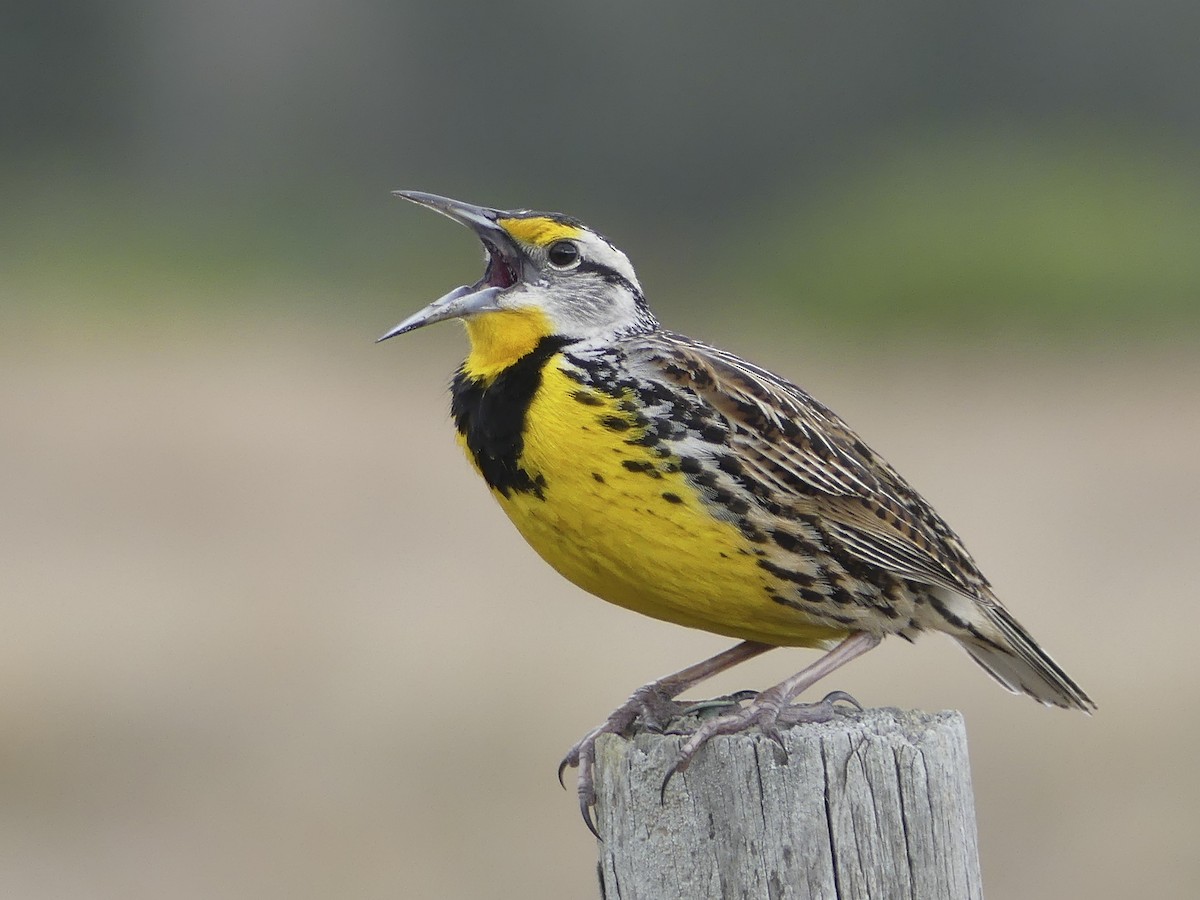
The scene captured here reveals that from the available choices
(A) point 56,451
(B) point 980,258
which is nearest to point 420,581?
(A) point 56,451

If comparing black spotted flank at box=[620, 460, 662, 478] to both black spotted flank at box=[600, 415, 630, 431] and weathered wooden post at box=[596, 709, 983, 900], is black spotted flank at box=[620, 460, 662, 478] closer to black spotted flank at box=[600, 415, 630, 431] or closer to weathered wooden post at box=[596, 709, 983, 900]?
black spotted flank at box=[600, 415, 630, 431]

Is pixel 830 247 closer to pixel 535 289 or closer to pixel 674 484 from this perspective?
pixel 535 289

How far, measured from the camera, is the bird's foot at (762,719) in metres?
2.59

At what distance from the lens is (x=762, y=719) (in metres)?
2.74

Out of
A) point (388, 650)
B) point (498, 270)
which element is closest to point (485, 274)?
point (498, 270)

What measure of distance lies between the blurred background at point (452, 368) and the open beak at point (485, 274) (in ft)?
9.29

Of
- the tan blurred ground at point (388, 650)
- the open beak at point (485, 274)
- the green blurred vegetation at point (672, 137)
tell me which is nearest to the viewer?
the open beak at point (485, 274)

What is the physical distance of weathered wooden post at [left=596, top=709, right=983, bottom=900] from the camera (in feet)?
8.02

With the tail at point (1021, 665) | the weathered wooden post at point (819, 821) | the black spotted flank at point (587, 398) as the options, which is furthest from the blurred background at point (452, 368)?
the weathered wooden post at point (819, 821)

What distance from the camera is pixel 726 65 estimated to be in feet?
60.0

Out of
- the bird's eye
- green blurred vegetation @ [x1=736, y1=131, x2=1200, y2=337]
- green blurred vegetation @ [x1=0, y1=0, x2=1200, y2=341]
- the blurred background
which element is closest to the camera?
the bird's eye

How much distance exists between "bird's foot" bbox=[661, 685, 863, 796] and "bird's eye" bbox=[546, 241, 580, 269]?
2.61 ft

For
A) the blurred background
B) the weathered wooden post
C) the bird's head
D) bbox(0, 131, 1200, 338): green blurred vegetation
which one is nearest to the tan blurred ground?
the blurred background

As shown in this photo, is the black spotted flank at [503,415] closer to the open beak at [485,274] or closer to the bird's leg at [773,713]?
the open beak at [485,274]
